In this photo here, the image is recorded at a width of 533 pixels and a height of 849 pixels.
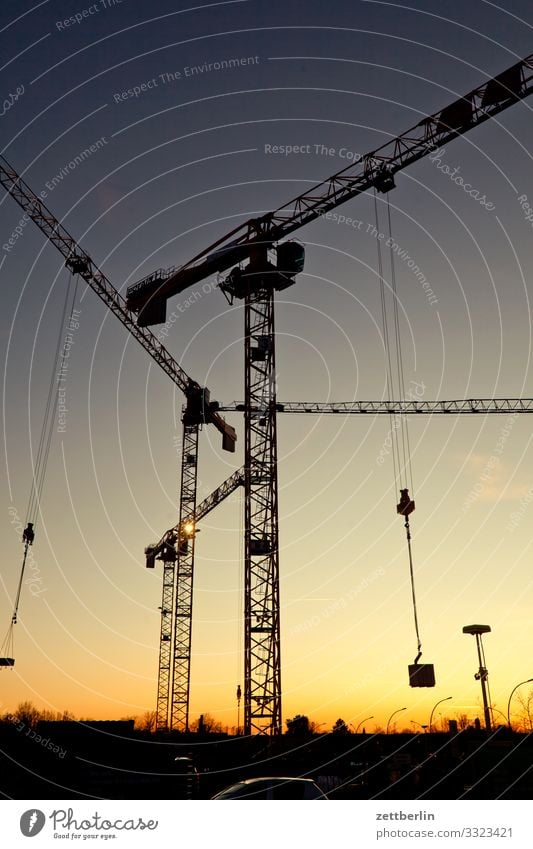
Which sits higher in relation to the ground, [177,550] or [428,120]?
[428,120]

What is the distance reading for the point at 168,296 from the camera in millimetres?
49000

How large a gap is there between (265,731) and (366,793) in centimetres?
1396

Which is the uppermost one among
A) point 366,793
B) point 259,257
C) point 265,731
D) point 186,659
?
point 259,257

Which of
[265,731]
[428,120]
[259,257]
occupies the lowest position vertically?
[265,731]

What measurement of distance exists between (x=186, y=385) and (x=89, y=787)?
4569 centimetres

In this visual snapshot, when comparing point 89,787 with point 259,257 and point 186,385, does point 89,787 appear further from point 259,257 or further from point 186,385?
point 186,385

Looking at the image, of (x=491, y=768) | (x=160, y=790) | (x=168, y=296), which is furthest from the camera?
(x=168, y=296)

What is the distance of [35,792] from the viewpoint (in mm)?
21516

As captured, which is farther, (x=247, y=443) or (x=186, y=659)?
(x=186, y=659)

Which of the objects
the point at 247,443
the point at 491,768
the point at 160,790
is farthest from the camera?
the point at 247,443

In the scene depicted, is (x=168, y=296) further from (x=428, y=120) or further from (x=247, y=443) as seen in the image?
(x=428, y=120)
